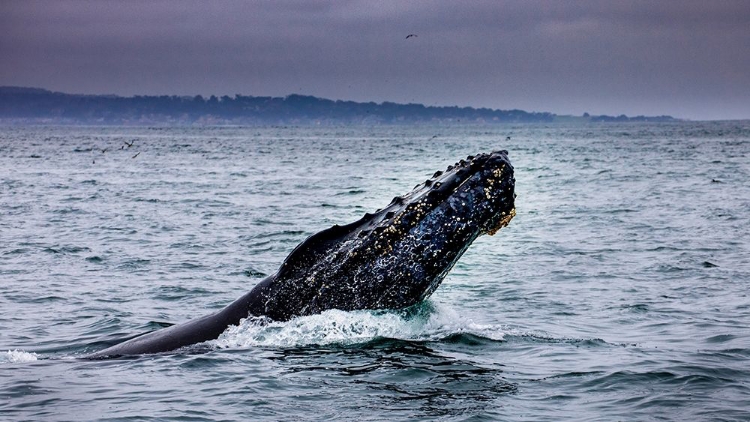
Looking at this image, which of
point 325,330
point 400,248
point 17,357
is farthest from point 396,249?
point 17,357

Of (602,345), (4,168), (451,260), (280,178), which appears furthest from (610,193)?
(4,168)

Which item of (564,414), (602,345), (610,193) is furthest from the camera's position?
(610,193)

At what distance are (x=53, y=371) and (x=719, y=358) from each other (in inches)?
218


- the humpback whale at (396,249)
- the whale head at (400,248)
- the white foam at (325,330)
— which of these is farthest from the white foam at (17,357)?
the whale head at (400,248)

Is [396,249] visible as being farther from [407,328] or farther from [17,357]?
[17,357]

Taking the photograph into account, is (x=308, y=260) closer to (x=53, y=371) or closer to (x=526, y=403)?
(x=526, y=403)

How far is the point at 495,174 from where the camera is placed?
673cm

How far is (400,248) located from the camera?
659 cm

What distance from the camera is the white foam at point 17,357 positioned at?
798 cm

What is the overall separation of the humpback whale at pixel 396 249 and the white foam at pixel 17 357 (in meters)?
2.39

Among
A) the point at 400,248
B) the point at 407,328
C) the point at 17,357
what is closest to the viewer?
the point at 400,248

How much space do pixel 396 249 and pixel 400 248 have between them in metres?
0.03

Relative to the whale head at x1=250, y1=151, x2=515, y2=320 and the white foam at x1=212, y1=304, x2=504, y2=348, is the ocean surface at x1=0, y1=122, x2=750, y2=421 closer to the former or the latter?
the white foam at x1=212, y1=304, x2=504, y2=348

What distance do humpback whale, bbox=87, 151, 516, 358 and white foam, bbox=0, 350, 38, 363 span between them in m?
2.39
